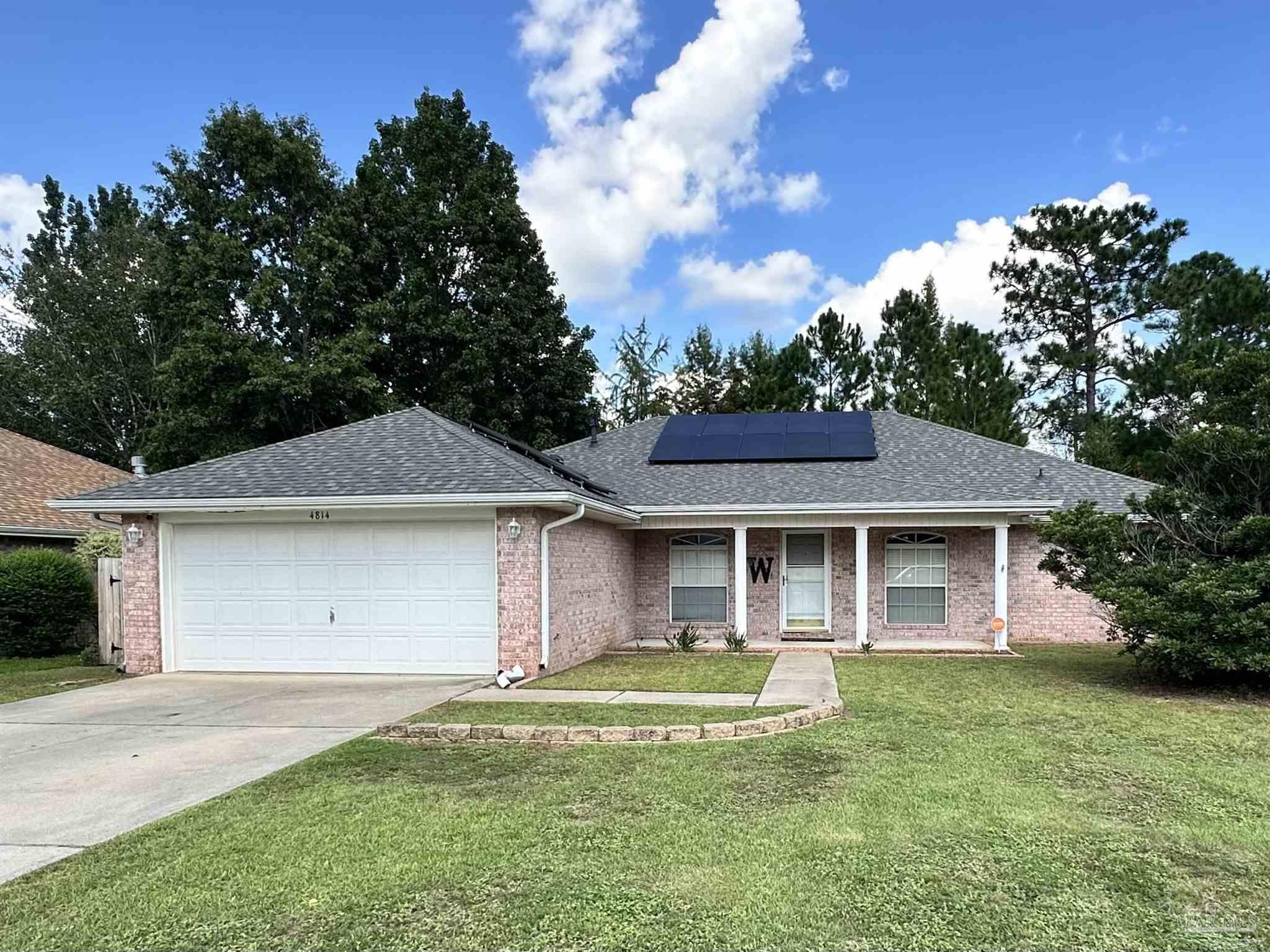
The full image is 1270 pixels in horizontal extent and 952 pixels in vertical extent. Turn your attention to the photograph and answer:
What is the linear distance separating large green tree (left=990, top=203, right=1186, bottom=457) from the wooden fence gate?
26688 millimetres

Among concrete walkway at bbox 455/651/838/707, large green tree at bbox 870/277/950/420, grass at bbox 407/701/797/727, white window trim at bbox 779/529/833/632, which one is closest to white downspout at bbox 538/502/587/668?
concrete walkway at bbox 455/651/838/707

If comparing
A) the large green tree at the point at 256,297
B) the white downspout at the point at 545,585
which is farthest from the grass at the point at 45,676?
the large green tree at the point at 256,297

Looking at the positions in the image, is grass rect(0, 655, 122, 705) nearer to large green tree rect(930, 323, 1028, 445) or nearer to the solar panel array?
the solar panel array

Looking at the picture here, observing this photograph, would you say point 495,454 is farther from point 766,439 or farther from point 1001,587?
point 1001,587

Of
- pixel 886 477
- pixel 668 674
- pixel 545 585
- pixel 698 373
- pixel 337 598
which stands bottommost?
pixel 668 674

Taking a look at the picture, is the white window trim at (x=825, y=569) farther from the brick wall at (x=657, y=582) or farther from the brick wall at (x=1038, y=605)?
the brick wall at (x=1038, y=605)

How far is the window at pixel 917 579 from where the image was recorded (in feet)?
46.0

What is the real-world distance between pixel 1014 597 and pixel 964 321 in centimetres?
1276

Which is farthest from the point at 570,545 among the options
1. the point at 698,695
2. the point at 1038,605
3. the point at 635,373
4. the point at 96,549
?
the point at 635,373

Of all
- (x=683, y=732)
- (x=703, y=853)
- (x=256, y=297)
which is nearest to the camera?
(x=703, y=853)

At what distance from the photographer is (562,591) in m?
10.8

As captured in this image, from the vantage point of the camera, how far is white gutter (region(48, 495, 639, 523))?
9.64 meters

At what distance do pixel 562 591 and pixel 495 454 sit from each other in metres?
2.23

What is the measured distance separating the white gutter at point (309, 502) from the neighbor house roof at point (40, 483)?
10.00 feet
